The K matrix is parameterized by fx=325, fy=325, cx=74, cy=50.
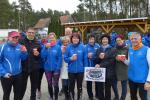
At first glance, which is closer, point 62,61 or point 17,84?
point 17,84

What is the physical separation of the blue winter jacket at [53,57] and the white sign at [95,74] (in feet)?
2.38

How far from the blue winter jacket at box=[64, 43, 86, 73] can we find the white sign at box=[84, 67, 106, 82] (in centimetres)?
22

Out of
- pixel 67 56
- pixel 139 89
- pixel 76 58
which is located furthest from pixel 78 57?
pixel 139 89

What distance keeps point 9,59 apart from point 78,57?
1862 mm

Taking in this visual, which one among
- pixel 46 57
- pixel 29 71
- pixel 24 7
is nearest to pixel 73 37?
pixel 46 57

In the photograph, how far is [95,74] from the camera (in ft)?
24.8

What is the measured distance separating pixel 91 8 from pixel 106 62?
6165cm

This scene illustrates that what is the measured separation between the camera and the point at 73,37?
766 centimetres

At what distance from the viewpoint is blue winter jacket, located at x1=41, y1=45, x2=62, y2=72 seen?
783cm

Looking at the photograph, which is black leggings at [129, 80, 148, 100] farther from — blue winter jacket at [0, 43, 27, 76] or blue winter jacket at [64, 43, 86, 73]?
blue winter jacket at [0, 43, 27, 76]

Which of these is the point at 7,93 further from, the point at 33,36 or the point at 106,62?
the point at 106,62

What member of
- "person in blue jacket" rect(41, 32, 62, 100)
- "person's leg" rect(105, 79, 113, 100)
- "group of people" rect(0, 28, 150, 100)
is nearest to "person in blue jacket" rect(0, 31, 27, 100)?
"group of people" rect(0, 28, 150, 100)

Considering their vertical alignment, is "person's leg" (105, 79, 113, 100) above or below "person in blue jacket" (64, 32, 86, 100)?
below

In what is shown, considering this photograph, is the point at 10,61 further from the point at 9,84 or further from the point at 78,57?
the point at 78,57
